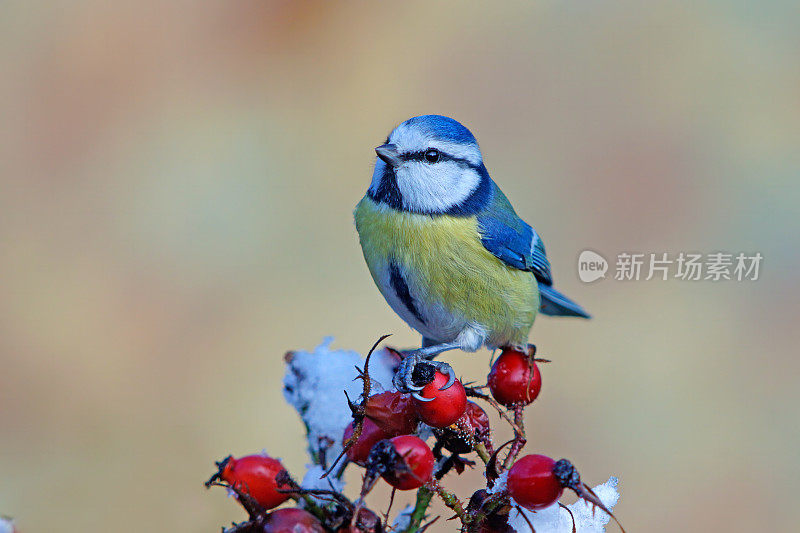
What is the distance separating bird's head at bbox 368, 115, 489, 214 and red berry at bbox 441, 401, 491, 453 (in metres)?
0.56

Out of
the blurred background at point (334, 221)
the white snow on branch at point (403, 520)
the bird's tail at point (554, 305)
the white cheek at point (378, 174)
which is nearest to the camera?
the white snow on branch at point (403, 520)

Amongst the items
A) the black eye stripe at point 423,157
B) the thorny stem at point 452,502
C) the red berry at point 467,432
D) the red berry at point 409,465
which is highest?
the black eye stripe at point 423,157

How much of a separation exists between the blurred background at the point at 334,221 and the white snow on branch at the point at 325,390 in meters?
1.88

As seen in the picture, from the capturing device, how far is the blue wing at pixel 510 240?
1.56 metres

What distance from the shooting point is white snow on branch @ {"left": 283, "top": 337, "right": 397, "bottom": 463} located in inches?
42.7

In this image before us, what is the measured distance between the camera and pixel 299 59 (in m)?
4.18

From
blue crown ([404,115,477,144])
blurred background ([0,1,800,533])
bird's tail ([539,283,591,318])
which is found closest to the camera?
blue crown ([404,115,477,144])

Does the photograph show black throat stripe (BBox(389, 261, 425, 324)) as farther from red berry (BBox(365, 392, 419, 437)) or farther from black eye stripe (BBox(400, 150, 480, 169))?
red berry (BBox(365, 392, 419, 437))

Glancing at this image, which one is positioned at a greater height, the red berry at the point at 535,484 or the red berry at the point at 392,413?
the red berry at the point at 392,413

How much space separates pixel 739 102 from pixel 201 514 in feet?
11.7

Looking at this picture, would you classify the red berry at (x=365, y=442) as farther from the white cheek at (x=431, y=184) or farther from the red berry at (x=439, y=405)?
the white cheek at (x=431, y=184)

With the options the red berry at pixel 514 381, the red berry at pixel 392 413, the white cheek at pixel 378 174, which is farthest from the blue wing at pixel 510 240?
the red berry at pixel 392 413

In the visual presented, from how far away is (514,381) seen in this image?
1177mm
